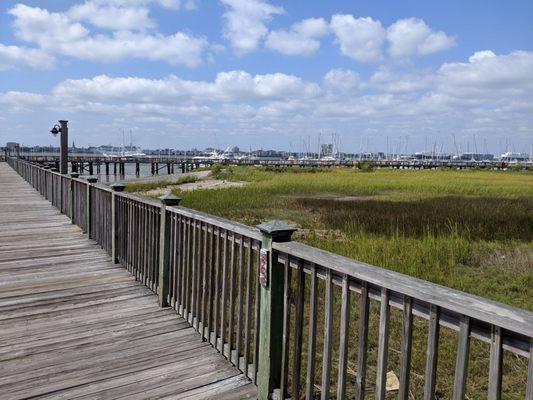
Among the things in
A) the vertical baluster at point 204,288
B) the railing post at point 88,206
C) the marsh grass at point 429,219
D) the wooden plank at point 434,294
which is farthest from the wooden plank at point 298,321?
the marsh grass at point 429,219

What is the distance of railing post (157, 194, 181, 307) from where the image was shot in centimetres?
491

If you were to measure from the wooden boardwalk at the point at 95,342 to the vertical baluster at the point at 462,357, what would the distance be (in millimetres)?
1756

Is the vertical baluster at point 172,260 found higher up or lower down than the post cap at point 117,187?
lower down

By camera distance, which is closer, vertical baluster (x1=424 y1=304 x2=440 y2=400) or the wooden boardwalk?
vertical baluster (x1=424 y1=304 x2=440 y2=400)

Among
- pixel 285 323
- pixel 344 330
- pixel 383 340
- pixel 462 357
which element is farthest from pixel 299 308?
pixel 462 357

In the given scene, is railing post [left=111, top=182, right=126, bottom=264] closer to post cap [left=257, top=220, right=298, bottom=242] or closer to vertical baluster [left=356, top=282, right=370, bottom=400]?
post cap [left=257, top=220, right=298, bottom=242]

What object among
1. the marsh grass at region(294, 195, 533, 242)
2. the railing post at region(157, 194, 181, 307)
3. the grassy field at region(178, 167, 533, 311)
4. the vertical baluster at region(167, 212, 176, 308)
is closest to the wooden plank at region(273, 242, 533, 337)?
the vertical baluster at region(167, 212, 176, 308)

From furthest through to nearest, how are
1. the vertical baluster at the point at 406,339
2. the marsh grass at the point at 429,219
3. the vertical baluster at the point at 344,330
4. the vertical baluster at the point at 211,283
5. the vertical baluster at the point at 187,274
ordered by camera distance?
the marsh grass at the point at 429,219 < the vertical baluster at the point at 187,274 < the vertical baluster at the point at 211,283 < the vertical baluster at the point at 344,330 < the vertical baluster at the point at 406,339

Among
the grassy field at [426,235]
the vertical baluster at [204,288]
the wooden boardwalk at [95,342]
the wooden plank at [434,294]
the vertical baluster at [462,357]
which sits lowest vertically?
the grassy field at [426,235]

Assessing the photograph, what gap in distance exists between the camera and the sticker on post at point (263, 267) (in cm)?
311

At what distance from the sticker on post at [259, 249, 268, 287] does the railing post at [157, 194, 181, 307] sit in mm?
1988

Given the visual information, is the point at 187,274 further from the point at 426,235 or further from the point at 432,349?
the point at 426,235

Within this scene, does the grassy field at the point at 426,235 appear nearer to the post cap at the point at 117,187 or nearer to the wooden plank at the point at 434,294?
the post cap at the point at 117,187

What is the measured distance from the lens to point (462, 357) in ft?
6.17
